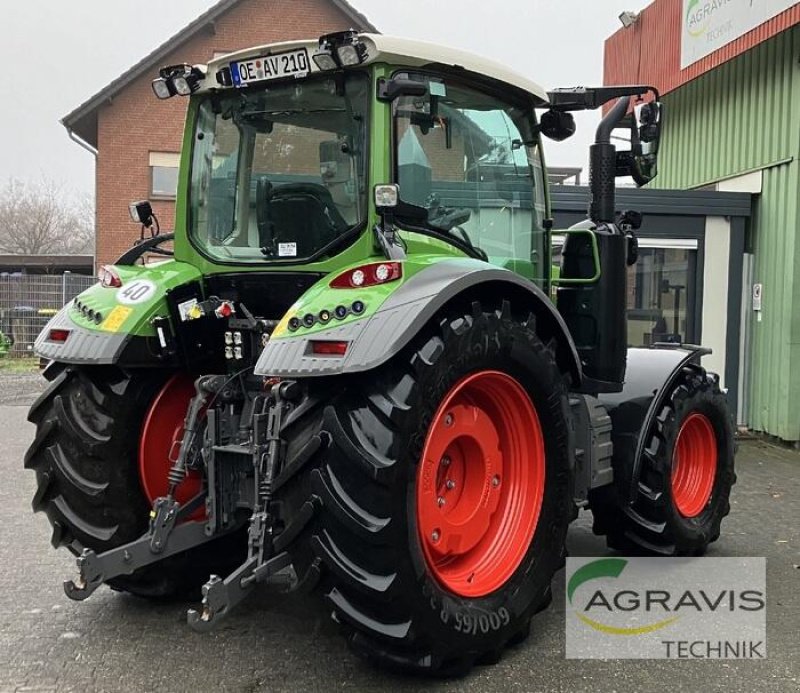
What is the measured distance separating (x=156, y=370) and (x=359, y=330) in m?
1.32

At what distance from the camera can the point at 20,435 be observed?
964cm

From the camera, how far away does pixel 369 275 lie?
3.25 metres

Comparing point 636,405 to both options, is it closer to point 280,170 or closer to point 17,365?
point 280,170

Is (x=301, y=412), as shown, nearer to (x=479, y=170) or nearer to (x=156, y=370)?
(x=156, y=370)

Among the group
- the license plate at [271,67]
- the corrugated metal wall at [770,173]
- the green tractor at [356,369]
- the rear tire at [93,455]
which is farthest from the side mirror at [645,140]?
the corrugated metal wall at [770,173]

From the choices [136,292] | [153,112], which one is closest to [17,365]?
[153,112]

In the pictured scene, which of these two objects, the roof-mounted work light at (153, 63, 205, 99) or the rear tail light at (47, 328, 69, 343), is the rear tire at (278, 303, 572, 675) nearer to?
the rear tail light at (47, 328, 69, 343)

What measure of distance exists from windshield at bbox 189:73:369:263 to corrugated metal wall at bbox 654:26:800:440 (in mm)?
6946

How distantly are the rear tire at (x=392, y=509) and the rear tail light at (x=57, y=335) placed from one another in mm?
1313

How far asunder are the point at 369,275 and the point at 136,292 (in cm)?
122

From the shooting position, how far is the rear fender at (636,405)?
4594 millimetres

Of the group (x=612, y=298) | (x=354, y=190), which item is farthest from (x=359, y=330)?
(x=612, y=298)

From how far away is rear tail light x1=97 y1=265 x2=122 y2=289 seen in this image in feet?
13.1

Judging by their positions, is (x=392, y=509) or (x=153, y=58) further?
(x=153, y=58)
